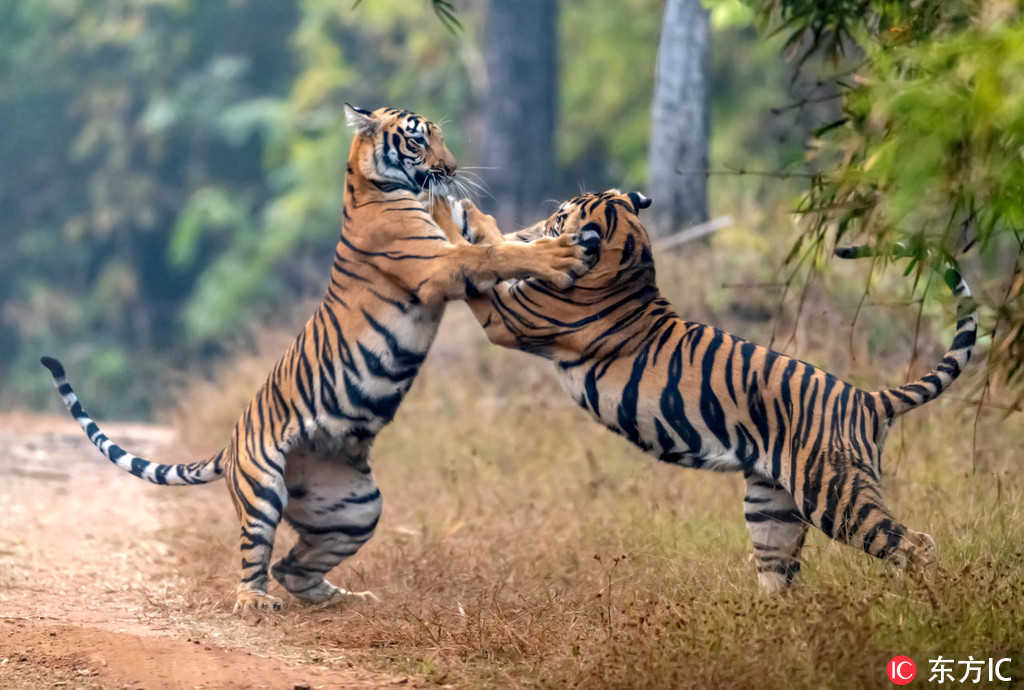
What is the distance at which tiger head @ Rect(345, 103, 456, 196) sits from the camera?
5441 mm

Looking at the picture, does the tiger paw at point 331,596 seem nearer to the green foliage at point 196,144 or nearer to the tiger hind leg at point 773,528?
the tiger hind leg at point 773,528

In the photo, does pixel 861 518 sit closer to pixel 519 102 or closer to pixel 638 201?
pixel 638 201

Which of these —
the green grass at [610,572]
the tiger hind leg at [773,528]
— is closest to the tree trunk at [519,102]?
the green grass at [610,572]

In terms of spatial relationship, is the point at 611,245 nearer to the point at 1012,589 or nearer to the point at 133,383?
the point at 1012,589

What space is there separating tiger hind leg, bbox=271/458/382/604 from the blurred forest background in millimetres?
5029

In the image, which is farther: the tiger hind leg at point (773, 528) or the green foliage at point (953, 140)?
the tiger hind leg at point (773, 528)

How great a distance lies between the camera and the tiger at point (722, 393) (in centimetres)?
434

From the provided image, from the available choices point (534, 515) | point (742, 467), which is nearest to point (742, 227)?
point (534, 515)

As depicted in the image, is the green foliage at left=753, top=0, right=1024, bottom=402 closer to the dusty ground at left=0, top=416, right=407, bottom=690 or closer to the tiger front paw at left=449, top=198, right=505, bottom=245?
the tiger front paw at left=449, top=198, right=505, bottom=245

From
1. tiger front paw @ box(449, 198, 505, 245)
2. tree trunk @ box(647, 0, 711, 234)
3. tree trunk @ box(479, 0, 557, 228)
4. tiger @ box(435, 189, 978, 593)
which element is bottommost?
tiger @ box(435, 189, 978, 593)

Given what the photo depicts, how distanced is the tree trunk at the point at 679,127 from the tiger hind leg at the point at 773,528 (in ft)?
22.4

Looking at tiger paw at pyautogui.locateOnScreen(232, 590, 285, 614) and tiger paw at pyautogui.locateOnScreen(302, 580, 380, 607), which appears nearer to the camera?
tiger paw at pyautogui.locateOnScreen(232, 590, 285, 614)

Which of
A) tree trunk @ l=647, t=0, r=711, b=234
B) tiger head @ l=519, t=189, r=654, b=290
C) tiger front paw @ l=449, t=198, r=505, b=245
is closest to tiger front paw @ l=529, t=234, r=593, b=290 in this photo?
tiger head @ l=519, t=189, r=654, b=290

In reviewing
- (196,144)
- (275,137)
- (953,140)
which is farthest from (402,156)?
(196,144)
